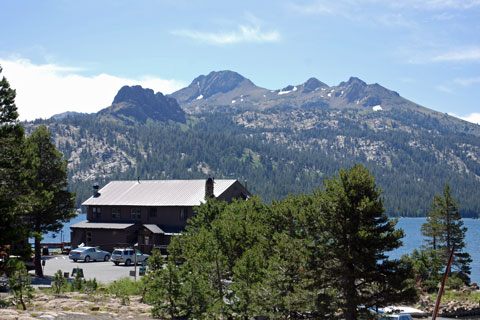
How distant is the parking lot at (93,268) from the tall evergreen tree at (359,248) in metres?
24.4

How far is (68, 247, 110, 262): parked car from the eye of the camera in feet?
203

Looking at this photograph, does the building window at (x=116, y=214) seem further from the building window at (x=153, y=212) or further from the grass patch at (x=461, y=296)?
the grass patch at (x=461, y=296)

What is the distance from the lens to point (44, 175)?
44.7m

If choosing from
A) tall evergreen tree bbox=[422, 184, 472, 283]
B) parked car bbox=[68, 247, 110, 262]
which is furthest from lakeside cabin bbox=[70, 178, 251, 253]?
tall evergreen tree bbox=[422, 184, 472, 283]

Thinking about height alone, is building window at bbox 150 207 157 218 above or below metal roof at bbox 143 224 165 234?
above

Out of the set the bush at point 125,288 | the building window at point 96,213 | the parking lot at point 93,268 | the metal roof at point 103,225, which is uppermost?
the building window at point 96,213

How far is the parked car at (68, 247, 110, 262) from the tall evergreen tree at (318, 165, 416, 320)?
4386 cm

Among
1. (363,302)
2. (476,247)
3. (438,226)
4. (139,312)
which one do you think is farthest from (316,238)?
(476,247)

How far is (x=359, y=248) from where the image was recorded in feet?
81.7

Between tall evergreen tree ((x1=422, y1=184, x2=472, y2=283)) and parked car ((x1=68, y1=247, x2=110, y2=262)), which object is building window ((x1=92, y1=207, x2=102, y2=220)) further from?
tall evergreen tree ((x1=422, y1=184, x2=472, y2=283))

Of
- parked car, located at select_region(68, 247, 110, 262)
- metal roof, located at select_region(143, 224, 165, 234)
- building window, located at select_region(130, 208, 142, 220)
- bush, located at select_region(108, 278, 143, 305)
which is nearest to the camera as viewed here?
bush, located at select_region(108, 278, 143, 305)

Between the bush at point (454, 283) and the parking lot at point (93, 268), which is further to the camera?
the bush at point (454, 283)

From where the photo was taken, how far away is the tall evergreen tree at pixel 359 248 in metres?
24.6

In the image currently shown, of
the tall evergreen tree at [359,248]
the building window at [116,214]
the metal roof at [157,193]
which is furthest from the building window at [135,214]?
the tall evergreen tree at [359,248]
